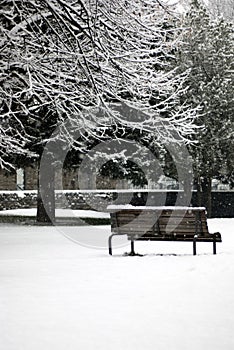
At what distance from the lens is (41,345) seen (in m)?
5.46

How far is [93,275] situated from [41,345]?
3.95 m

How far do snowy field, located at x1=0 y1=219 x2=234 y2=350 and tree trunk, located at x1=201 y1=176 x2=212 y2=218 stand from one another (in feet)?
Result: 55.4

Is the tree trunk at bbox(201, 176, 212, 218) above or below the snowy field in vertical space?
above

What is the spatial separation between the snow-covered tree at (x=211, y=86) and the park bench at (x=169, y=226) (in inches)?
584

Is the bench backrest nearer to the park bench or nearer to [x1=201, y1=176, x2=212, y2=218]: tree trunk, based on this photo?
the park bench

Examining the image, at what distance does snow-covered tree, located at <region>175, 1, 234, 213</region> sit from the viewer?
88.4 ft

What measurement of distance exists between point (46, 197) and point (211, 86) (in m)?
8.70

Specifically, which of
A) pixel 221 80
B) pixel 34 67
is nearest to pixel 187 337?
pixel 34 67

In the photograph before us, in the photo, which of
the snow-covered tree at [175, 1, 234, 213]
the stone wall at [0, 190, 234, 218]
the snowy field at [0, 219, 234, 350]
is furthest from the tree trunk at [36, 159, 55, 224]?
the snowy field at [0, 219, 234, 350]

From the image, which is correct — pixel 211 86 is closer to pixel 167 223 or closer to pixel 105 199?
pixel 105 199

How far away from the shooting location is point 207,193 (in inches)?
1168

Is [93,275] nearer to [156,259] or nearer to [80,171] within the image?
[156,259]

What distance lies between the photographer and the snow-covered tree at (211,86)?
26938mm

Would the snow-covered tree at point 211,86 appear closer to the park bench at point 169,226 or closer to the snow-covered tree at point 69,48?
the snow-covered tree at point 69,48
